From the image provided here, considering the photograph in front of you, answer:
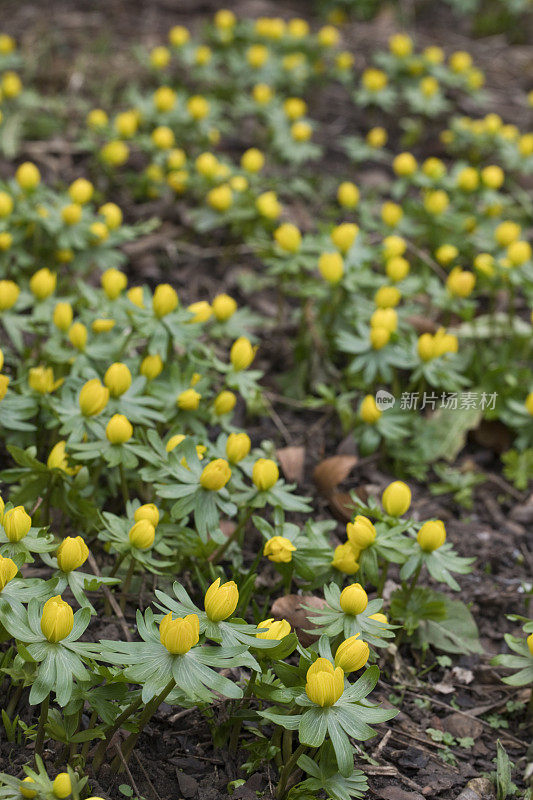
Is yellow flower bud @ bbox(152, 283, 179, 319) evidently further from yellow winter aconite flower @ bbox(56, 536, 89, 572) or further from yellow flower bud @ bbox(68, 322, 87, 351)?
yellow winter aconite flower @ bbox(56, 536, 89, 572)

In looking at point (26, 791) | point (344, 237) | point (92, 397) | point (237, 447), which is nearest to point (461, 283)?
point (344, 237)

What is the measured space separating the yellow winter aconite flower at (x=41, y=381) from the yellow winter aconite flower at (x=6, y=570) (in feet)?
2.45

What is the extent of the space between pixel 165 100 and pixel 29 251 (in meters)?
1.16

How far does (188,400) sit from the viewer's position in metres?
2.43

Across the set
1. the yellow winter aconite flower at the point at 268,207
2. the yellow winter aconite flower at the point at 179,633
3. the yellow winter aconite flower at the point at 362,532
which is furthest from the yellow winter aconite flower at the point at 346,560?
the yellow winter aconite flower at the point at 268,207

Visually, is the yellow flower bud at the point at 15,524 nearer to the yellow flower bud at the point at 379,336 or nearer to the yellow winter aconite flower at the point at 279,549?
the yellow winter aconite flower at the point at 279,549

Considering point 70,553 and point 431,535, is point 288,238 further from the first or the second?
point 70,553

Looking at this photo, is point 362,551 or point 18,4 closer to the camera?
point 362,551

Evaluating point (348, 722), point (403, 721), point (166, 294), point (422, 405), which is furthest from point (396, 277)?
point (348, 722)

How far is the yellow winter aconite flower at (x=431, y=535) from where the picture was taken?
2.10 meters

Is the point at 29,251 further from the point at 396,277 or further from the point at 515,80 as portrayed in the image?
the point at 515,80

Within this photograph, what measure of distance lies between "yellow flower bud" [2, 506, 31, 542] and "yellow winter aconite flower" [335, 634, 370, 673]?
723 mm

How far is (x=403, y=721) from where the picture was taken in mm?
2139

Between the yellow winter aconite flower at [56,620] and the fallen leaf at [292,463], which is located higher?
the yellow winter aconite flower at [56,620]
